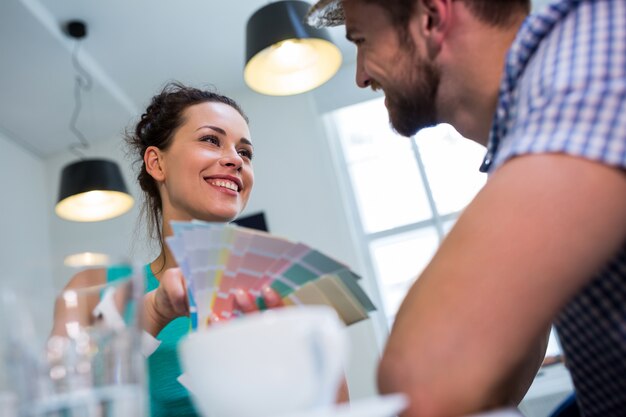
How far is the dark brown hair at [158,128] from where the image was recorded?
5.53 feet

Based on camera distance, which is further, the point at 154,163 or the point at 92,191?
the point at 92,191

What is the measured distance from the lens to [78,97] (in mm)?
4379

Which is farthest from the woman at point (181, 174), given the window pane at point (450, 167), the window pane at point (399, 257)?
the window pane at point (450, 167)

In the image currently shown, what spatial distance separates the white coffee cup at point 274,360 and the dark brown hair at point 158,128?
1331 millimetres

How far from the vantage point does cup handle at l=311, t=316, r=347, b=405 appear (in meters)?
0.39

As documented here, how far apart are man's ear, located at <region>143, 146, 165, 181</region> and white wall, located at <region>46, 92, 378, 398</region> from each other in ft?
8.46

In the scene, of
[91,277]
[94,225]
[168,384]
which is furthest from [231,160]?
[94,225]

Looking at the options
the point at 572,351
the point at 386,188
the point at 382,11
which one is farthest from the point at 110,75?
the point at 572,351

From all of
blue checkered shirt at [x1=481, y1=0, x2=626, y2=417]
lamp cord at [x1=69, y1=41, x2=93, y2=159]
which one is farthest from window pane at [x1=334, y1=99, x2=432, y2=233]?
blue checkered shirt at [x1=481, y1=0, x2=626, y2=417]

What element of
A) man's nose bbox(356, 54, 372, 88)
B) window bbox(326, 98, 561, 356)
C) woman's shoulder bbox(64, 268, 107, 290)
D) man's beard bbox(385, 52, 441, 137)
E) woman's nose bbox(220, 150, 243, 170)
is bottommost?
woman's shoulder bbox(64, 268, 107, 290)

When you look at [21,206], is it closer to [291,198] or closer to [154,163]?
[291,198]

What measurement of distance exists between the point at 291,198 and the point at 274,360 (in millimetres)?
4155

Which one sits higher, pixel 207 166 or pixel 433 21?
pixel 207 166

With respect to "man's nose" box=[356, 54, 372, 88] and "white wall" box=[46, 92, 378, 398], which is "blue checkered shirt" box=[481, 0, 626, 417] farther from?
"white wall" box=[46, 92, 378, 398]
